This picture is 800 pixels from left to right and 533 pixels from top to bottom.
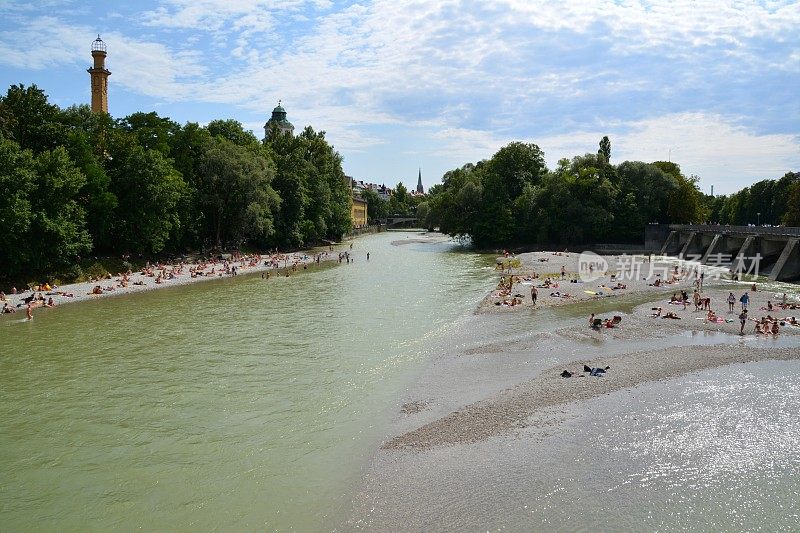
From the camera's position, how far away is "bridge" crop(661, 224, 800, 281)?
160ft

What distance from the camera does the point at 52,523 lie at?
39.6 feet

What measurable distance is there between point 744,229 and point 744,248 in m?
5.10

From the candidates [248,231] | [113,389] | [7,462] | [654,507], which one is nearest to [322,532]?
[654,507]

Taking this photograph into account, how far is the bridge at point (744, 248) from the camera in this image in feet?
160

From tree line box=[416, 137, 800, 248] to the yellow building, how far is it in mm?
59123

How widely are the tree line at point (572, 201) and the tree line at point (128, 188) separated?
87.3ft

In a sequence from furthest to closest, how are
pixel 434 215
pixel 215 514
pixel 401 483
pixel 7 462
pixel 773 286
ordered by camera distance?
pixel 434 215 → pixel 773 286 → pixel 7 462 → pixel 401 483 → pixel 215 514

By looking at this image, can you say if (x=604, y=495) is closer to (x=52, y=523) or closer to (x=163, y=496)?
(x=163, y=496)

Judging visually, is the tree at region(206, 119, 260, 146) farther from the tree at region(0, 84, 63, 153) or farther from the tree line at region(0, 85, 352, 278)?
the tree at region(0, 84, 63, 153)

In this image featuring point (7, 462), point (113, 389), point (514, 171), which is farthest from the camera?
point (514, 171)

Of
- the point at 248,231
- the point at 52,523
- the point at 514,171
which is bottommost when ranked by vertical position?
the point at 52,523

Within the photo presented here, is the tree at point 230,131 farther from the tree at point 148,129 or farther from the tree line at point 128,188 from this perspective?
the tree at point 148,129

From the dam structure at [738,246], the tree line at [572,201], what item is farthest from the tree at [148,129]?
the dam structure at [738,246]

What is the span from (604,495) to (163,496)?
10242 millimetres
